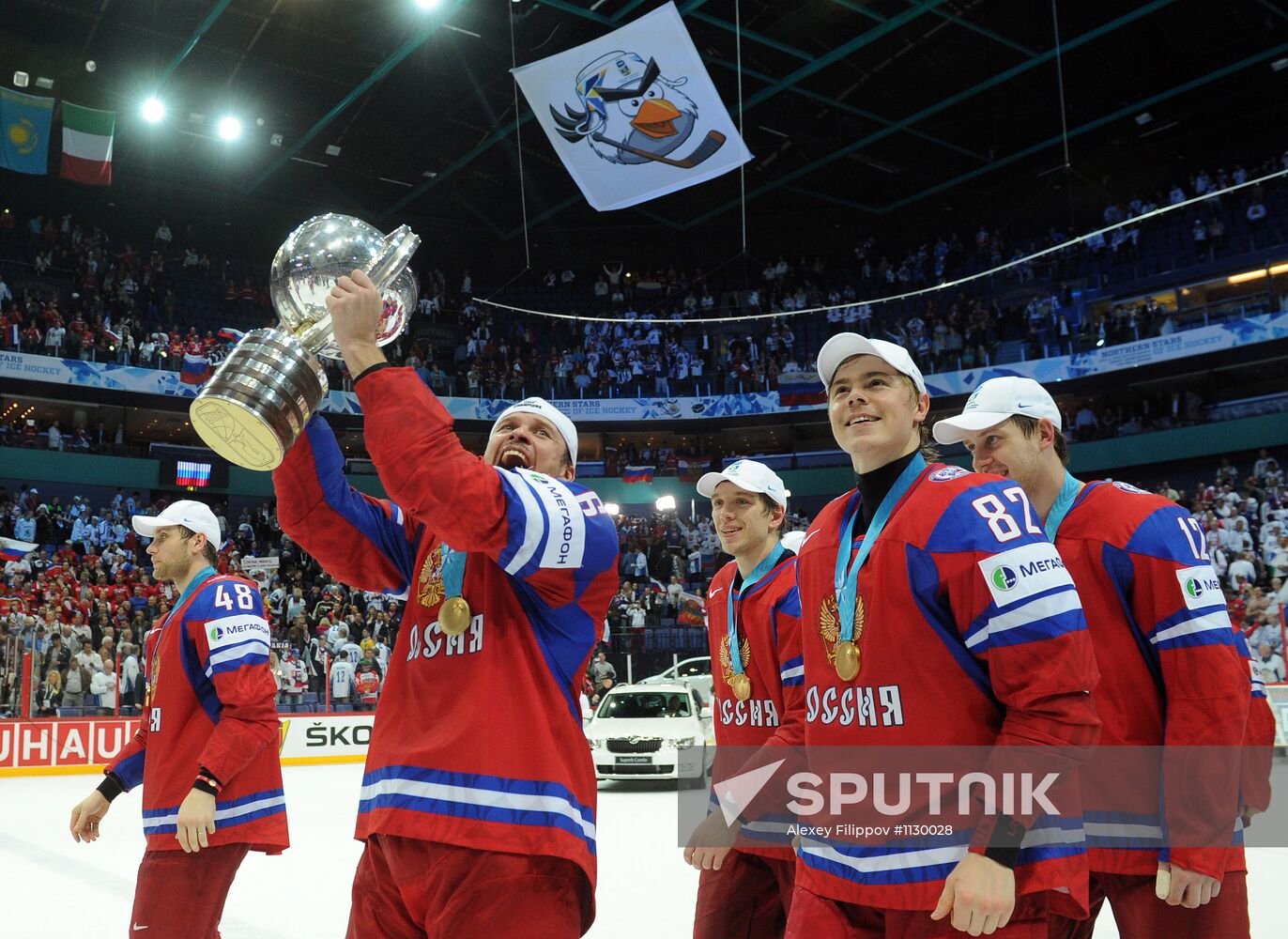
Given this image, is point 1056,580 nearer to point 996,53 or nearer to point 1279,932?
point 1279,932

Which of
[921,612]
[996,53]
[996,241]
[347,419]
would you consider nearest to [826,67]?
[996,53]

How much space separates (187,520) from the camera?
4191 mm

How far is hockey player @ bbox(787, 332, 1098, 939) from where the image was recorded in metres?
2.13

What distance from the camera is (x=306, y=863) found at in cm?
791

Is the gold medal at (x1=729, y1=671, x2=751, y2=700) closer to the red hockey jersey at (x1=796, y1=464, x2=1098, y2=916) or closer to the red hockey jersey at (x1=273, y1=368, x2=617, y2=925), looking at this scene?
the red hockey jersey at (x1=796, y1=464, x2=1098, y2=916)

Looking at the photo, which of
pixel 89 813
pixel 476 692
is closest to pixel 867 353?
pixel 476 692

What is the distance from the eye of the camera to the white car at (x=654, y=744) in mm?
13508

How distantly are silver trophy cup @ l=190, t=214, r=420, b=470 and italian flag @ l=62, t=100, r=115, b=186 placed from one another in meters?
24.3

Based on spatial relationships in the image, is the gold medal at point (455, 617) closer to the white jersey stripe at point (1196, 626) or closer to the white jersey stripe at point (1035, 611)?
the white jersey stripe at point (1035, 611)

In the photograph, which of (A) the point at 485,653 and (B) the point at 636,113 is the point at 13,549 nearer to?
(B) the point at 636,113

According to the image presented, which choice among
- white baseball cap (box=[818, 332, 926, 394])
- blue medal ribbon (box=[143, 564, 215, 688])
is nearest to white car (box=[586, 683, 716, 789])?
blue medal ribbon (box=[143, 564, 215, 688])

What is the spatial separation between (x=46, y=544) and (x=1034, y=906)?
78.8 ft

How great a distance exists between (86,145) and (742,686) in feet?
80.6

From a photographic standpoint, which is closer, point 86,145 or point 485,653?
point 485,653
